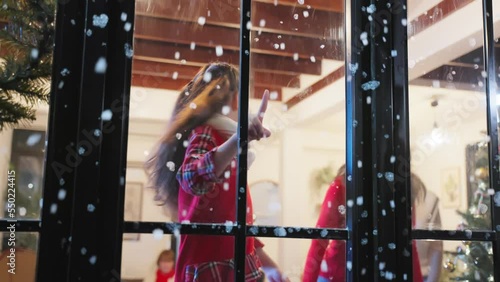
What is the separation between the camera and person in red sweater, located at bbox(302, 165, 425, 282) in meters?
1.27

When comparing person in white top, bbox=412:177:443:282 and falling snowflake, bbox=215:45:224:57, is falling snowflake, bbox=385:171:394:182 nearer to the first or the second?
person in white top, bbox=412:177:443:282

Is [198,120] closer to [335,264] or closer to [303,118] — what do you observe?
[303,118]

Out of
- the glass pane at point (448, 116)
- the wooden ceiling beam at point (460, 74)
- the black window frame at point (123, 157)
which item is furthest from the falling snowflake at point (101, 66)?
the wooden ceiling beam at point (460, 74)

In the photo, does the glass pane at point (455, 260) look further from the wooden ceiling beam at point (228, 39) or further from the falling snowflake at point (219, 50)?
the falling snowflake at point (219, 50)

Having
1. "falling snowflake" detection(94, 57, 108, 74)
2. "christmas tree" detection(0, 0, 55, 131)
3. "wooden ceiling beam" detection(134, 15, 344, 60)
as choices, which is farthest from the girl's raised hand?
"christmas tree" detection(0, 0, 55, 131)

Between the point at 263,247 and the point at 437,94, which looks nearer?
the point at 263,247

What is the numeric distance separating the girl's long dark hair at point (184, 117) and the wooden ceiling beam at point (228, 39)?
0.06 m

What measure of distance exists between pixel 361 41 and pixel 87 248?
30.8 inches

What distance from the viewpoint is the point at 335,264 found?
1285mm

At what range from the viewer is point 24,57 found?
44.7 inches

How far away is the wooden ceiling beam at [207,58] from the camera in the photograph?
121 centimetres

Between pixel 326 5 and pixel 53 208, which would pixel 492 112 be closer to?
pixel 326 5

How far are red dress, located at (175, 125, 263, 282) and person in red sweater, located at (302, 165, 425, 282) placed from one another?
0.44 ft

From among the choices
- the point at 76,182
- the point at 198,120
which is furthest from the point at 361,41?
the point at 76,182
